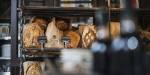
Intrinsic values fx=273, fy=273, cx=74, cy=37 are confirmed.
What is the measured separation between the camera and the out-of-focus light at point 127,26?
0.28 meters

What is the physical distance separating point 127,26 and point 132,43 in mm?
22

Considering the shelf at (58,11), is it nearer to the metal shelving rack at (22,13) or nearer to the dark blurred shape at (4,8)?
the metal shelving rack at (22,13)

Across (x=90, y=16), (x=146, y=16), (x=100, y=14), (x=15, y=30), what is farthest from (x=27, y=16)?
(x=100, y=14)

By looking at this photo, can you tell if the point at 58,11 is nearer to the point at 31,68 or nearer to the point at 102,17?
the point at 31,68

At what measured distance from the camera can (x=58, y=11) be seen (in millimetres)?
1707

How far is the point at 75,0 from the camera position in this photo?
2.09 meters

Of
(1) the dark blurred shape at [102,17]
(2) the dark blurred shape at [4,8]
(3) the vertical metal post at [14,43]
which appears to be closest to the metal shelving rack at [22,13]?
(3) the vertical metal post at [14,43]

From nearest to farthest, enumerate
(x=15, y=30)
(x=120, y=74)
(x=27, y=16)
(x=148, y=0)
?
1. (x=120, y=74)
2. (x=15, y=30)
3. (x=27, y=16)
4. (x=148, y=0)

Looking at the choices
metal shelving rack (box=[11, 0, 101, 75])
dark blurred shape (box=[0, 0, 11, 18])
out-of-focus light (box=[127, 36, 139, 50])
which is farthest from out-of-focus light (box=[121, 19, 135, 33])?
dark blurred shape (box=[0, 0, 11, 18])

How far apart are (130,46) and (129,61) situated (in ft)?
0.08

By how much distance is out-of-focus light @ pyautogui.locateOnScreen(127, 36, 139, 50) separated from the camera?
11.4 inches

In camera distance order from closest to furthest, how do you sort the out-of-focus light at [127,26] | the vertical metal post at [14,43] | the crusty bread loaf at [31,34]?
the out-of-focus light at [127,26] → the vertical metal post at [14,43] → the crusty bread loaf at [31,34]

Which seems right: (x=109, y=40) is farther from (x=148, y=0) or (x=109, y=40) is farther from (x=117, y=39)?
(x=148, y=0)

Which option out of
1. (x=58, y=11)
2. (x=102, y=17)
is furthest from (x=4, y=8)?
(x=102, y=17)
